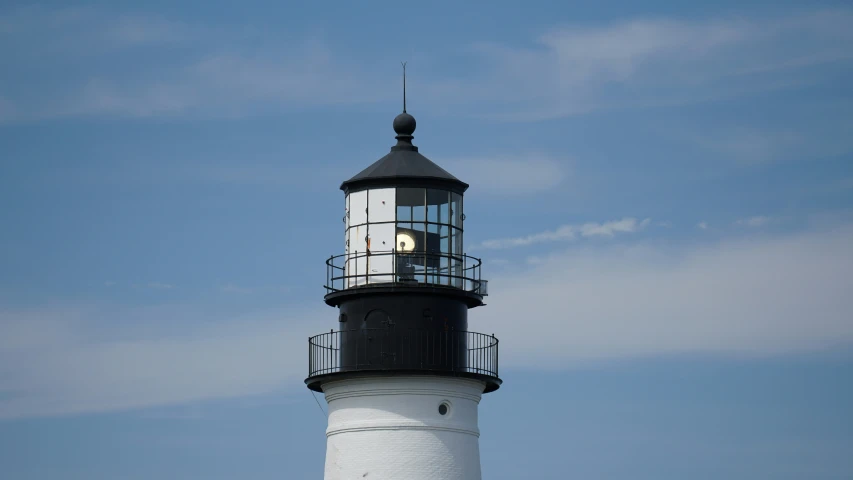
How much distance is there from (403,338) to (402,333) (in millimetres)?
109

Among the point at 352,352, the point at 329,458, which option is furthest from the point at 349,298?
the point at 329,458

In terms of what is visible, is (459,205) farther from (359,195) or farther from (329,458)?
(329,458)

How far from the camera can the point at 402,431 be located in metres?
35.9

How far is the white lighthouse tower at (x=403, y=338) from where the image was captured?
35938 mm

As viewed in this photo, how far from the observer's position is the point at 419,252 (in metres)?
36.3

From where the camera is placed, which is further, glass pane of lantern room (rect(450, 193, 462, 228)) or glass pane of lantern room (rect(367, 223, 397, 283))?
glass pane of lantern room (rect(450, 193, 462, 228))

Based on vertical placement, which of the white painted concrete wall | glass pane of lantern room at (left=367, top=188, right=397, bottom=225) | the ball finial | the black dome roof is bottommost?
the white painted concrete wall

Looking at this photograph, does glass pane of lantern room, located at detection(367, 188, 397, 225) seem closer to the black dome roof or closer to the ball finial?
the black dome roof

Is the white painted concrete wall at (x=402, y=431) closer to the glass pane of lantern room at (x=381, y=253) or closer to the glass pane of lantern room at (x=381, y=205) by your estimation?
the glass pane of lantern room at (x=381, y=253)

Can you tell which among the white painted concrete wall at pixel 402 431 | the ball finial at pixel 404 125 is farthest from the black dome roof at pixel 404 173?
the white painted concrete wall at pixel 402 431

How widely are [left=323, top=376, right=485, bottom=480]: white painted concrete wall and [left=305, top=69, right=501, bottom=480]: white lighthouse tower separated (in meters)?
0.02

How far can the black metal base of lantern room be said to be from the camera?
35906 mm

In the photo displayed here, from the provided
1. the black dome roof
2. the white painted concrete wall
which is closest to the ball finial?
the black dome roof

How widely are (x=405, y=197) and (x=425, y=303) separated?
222cm
